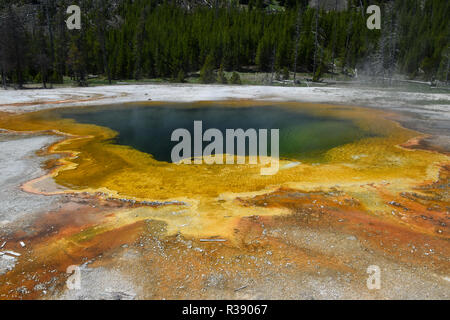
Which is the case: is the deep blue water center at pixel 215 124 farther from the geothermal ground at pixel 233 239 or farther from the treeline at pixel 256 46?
the treeline at pixel 256 46

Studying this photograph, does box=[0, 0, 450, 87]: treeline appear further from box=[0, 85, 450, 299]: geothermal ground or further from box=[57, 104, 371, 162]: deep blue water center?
box=[0, 85, 450, 299]: geothermal ground

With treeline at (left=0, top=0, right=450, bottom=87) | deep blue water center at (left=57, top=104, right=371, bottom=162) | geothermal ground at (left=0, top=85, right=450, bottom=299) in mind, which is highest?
treeline at (left=0, top=0, right=450, bottom=87)

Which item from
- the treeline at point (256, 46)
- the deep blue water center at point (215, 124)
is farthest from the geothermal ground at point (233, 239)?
the treeline at point (256, 46)

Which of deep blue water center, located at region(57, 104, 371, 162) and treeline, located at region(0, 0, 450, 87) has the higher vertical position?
treeline, located at region(0, 0, 450, 87)

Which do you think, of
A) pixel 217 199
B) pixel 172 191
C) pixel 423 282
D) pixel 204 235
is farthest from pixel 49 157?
pixel 423 282

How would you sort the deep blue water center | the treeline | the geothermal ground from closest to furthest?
the geothermal ground < the deep blue water center < the treeline

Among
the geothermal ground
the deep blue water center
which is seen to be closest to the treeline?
the deep blue water center
